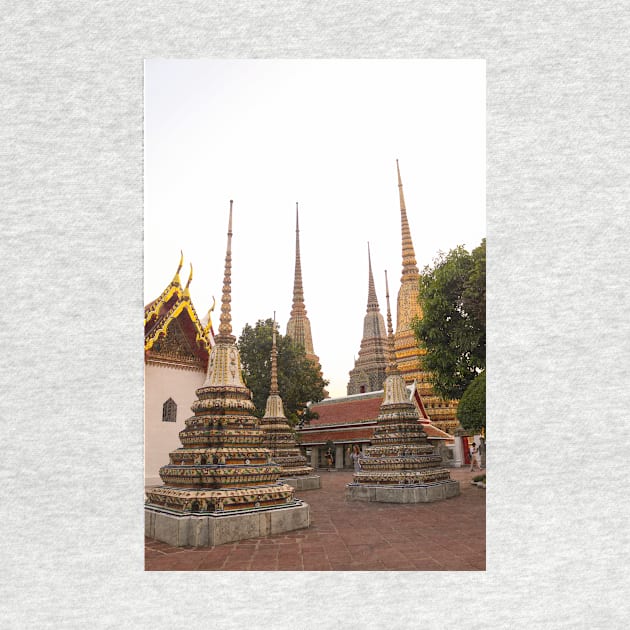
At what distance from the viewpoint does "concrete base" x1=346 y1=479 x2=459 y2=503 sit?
7773 mm

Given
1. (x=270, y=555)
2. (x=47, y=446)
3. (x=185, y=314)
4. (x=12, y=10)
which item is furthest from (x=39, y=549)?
(x=185, y=314)

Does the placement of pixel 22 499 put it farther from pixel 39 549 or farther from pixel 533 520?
pixel 533 520

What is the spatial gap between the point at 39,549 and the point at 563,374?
3.94 meters

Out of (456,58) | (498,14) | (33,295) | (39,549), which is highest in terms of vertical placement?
(498,14)

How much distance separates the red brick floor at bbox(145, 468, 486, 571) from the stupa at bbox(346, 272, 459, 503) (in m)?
1.58

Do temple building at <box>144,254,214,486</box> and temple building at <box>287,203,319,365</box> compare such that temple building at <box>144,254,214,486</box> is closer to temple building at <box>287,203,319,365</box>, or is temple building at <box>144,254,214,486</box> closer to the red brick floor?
the red brick floor

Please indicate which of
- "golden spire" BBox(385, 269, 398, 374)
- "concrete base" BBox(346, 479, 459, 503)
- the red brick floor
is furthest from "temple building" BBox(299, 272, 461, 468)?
the red brick floor

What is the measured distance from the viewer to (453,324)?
964 centimetres

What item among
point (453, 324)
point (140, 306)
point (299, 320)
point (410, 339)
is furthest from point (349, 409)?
point (140, 306)

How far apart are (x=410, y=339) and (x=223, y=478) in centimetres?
1661

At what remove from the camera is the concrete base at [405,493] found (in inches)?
306

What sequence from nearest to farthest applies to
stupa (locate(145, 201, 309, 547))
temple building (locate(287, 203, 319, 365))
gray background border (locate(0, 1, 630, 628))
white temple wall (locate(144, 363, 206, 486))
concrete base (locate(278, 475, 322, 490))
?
gray background border (locate(0, 1, 630, 628)) < stupa (locate(145, 201, 309, 547)) < white temple wall (locate(144, 363, 206, 486)) < concrete base (locate(278, 475, 322, 490)) < temple building (locate(287, 203, 319, 365))

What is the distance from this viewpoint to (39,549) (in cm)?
366

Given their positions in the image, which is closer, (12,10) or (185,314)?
(12,10)
